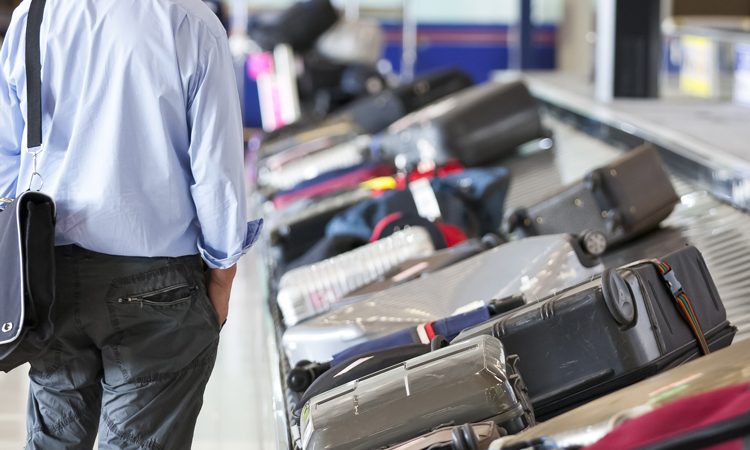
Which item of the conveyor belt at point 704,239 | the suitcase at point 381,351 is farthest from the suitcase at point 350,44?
the suitcase at point 381,351

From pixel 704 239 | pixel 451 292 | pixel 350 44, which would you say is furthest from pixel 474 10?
pixel 451 292

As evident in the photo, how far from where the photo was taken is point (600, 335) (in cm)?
255

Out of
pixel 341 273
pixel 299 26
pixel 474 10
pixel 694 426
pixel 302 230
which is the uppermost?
pixel 694 426

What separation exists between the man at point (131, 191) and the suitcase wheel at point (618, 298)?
2.52 ft

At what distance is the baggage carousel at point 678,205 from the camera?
3.59 metres

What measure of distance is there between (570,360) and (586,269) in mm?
835

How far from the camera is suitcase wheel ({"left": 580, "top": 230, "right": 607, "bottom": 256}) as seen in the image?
11.7 ft

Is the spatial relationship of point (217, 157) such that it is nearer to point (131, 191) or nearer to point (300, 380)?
→ point (131, 191)

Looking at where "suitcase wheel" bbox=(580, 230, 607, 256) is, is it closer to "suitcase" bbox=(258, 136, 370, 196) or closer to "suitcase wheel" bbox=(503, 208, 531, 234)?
"suitcase wheel" bbox=(503, 208, 531, 234)

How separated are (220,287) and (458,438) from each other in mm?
695

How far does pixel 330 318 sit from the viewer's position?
3492 millimetres

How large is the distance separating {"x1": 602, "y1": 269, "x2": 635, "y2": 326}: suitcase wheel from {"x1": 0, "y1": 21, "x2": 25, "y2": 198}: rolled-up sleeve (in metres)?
1.27

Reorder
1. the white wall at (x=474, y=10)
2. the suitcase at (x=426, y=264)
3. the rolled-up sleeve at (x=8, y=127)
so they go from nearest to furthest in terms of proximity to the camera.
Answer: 1. the rolled-up sleeve at (x=8, y=127)
2. the suitcase at (x=426, y=264)
3. the white wall at (x=474, y=10)

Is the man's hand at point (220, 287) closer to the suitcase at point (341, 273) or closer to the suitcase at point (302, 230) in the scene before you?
the suitcase at point (341, 273)
